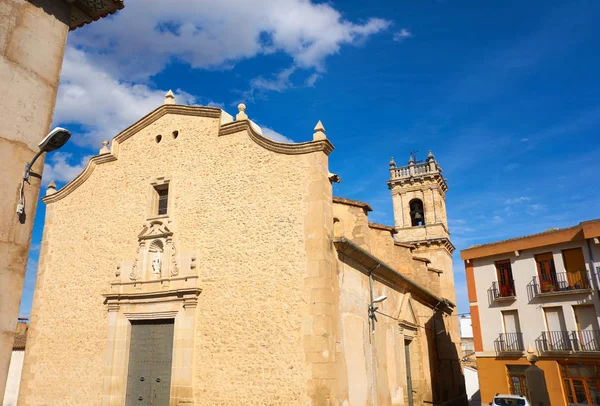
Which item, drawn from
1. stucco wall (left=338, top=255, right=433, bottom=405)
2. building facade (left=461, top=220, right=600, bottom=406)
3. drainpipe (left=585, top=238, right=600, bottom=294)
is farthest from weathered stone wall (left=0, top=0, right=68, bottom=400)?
drainpipe (left=585, top=238, right=600, bottom=294)

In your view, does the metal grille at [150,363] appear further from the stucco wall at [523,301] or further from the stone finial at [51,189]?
the stucco wall at [523,301]

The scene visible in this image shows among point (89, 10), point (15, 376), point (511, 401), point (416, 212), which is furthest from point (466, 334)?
point (89, 10)

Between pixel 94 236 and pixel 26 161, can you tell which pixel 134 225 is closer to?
pixel 94 236

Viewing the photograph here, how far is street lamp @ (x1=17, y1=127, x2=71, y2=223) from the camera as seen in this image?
15.7 feet

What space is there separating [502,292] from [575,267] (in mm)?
2995

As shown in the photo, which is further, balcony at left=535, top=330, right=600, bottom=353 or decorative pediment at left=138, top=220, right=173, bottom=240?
balcony at left=535, top=330, right=600, bottom=353

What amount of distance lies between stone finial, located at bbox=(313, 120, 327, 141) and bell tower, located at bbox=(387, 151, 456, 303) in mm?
22430

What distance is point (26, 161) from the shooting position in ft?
15.9

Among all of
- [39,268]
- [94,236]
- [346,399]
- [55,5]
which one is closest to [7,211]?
[55,5]

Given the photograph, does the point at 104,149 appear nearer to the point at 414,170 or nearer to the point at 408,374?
the point at 408,374

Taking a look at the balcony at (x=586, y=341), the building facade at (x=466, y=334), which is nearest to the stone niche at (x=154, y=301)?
the balcony at (x=586, y=341)

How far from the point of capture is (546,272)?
18.7m

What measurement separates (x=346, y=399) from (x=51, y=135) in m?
9.12

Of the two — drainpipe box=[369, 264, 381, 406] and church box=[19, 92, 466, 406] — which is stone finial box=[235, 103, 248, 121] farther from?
drainpipe box=[369, 264, 381, 406]
